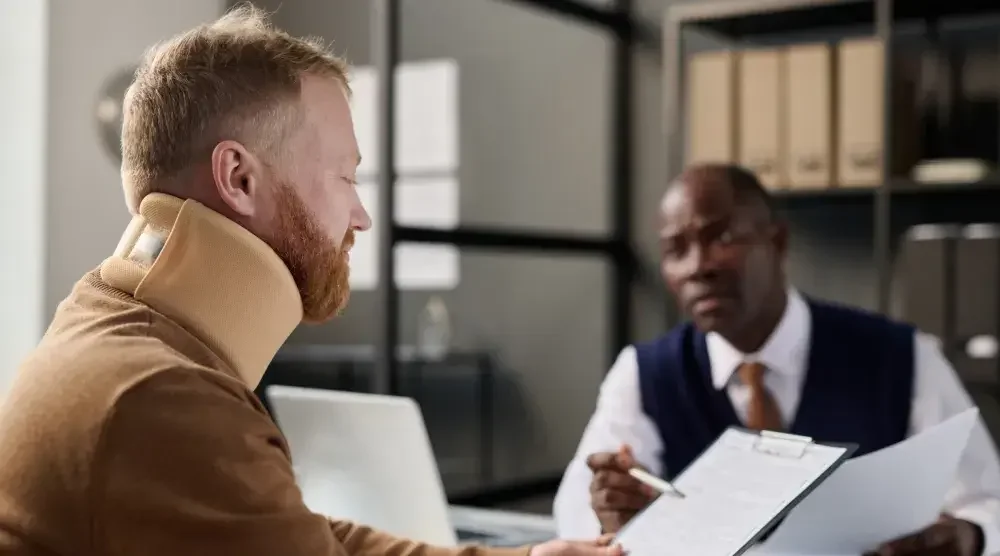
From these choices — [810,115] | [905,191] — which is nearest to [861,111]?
[810,115]

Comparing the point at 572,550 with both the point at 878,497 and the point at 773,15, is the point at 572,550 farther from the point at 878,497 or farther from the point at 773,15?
the point at 773,15

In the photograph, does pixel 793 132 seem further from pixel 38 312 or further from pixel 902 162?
pixel 38 312

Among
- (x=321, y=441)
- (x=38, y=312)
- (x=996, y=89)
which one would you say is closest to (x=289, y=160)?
(x=321, y=441)

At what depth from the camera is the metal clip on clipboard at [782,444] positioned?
123cm

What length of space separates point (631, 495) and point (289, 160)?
0.71 metres

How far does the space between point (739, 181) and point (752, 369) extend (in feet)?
1.03

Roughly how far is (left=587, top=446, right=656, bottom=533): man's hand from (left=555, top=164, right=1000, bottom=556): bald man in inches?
10.3

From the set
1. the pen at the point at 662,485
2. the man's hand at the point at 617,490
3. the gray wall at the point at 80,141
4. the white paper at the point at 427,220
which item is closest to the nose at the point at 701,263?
the man's hand at the point at 617,490

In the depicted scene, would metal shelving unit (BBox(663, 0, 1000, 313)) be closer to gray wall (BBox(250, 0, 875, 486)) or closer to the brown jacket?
gray wall (BBox(250, 0, 875, 486))

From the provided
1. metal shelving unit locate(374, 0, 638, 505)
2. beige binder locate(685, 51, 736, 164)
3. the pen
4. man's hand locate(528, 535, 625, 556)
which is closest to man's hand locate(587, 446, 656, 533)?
the pen

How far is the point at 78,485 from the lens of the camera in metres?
0.81

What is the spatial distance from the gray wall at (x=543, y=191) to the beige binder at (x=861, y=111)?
2.64 ft

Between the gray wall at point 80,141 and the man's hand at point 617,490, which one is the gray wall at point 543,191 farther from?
the man's hand at point 617,490

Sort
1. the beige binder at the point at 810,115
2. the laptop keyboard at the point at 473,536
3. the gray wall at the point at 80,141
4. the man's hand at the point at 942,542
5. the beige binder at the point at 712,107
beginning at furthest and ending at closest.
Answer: the gray wall at the point at 80,141
the beige binder at the point at 712,107
the beige binder at the point at 810,115
the laptop keyboard at the point at 473,536
the man's hand at the point at 942,542
